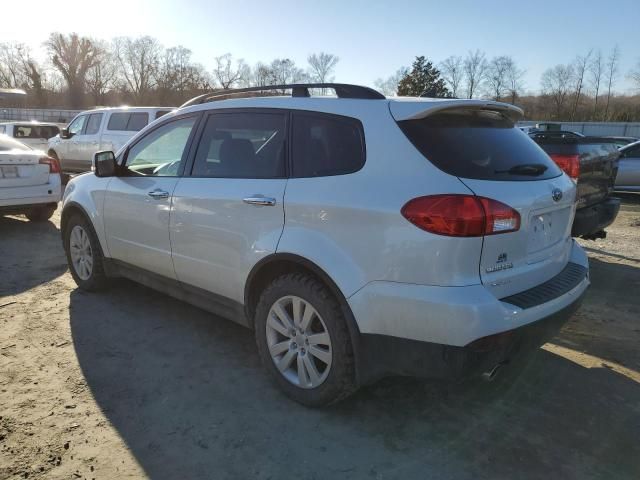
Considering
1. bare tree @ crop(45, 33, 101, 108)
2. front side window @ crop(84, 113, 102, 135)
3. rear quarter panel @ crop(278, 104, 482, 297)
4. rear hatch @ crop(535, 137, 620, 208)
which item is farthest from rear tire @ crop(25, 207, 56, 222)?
bare tree @ crop(45, 33, 101, 108)

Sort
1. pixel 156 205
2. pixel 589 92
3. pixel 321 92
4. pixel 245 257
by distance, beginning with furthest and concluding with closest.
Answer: pixel 589 92 < pixel 156 205 < pixel 321 92 < pixel 245 257

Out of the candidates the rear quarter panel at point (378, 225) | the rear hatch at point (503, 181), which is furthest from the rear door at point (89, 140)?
the rear hatch at point (503, 181)

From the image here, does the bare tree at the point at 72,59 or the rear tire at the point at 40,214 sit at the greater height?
the bare tree at the point at 72,59

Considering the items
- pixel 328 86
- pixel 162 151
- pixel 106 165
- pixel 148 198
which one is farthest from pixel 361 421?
pixel 106 165

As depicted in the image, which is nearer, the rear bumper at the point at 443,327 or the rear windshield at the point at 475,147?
the rear bumper at the point at 443,327

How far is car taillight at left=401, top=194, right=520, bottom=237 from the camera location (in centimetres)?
229

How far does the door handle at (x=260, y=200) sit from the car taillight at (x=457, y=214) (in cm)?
88

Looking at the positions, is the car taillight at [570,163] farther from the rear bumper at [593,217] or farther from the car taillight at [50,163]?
the car taillight at [50,163]

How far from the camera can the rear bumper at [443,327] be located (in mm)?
2295

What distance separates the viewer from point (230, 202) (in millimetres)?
3189

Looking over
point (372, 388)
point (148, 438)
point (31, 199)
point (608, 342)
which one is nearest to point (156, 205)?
point (148, 438)

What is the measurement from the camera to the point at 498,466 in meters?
2.46

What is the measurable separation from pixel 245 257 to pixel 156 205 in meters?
1.11

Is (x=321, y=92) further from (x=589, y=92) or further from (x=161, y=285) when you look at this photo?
(x=589, y=92)
